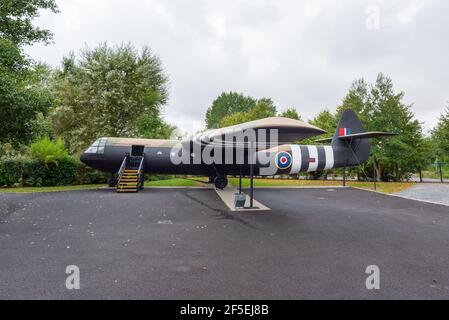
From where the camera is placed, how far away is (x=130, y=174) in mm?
17312

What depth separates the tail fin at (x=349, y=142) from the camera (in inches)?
800

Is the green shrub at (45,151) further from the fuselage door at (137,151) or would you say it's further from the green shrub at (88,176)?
the fuselage door at (137,151)

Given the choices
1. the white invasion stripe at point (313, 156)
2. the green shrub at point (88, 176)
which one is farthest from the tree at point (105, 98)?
the white invasion stripe at point (313, 156)

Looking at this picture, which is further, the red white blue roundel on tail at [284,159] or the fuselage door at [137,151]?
the red white blue roundel on tail at [284,159]

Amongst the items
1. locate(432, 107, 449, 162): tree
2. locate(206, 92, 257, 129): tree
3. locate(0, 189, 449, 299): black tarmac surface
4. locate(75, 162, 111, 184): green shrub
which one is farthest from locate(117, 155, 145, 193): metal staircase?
locate(206, 92, 257, 129): tree

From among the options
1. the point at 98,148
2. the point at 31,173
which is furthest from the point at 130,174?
the point at 31,173

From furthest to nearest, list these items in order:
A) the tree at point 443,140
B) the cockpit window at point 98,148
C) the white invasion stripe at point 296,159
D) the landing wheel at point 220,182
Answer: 1. the tree at point 443,140
2. the white invasion stripe at point 296,159
3. the landing wheel at point 220,182
4. the cockpit window at point 98,148

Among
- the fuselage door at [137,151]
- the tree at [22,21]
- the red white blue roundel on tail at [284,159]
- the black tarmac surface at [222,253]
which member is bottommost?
the black tarmac surface at [222,253]

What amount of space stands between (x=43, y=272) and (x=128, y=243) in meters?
1.97

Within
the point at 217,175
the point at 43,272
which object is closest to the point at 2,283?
the point at 43,272

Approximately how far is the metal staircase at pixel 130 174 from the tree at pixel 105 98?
9856 millimetres

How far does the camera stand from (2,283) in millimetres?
A: 4160
